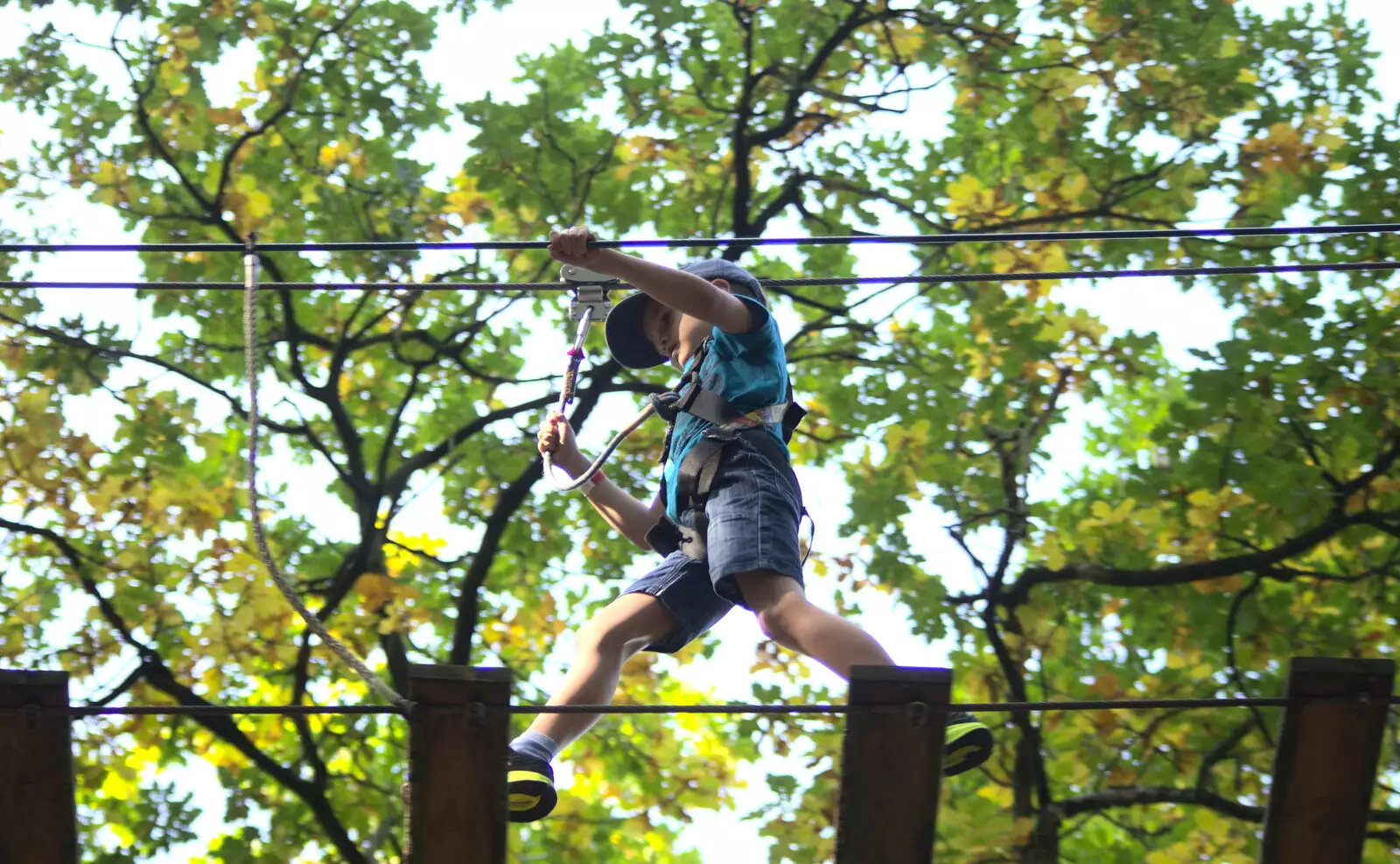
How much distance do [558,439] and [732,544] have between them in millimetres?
685

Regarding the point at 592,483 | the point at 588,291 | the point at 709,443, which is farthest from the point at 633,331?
the point at 709,443

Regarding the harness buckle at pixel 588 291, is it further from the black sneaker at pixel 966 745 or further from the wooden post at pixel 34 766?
the wooden post at pixel 34 766

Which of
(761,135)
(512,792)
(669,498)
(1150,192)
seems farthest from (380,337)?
(512,792)

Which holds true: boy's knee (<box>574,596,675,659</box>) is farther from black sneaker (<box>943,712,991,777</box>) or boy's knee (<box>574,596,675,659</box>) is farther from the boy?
black sneaker (<box>943,712,991,777</box>)

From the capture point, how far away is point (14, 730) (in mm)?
2463

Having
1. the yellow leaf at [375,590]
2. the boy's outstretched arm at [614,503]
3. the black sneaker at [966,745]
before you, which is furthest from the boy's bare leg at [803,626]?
the yellow leaf at [375,590]

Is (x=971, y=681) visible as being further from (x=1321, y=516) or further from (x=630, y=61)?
A: (x=630, y=61)

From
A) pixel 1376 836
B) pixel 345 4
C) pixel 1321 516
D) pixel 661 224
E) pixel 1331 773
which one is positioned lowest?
pixel 1331 773

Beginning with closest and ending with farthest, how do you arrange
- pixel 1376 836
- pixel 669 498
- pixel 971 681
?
pixel 669 498 < pixel 1376 836 < pixel 971 681

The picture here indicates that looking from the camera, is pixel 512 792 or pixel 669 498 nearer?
pixel 512 792

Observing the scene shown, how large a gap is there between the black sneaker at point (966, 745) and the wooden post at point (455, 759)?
88 centimetres

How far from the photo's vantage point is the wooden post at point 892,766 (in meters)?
2.42

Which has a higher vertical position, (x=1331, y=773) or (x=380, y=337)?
(x=380, y=337)

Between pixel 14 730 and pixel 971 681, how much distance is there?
6.17m
